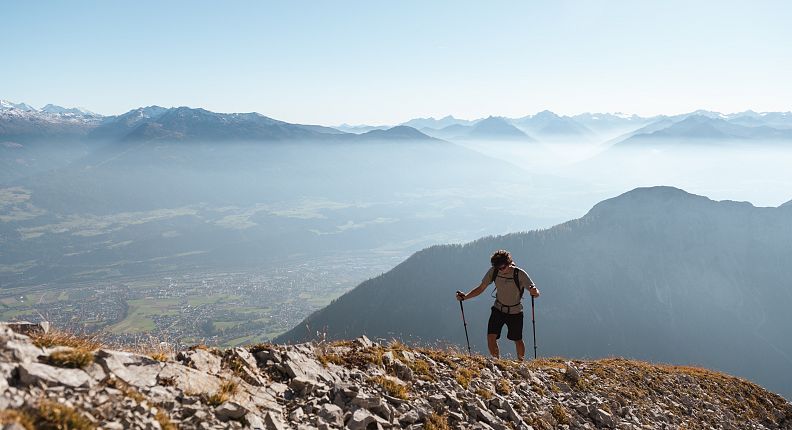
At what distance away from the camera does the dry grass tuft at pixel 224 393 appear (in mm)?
7117

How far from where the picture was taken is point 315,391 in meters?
8.64

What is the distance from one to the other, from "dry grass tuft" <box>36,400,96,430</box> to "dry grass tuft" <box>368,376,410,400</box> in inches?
219

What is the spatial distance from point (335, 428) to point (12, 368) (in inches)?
189

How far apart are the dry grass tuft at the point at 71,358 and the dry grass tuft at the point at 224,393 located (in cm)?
192

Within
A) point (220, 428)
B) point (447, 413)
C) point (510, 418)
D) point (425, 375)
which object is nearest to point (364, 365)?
point (425, 375)

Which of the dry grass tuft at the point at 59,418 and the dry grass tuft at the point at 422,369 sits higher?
the dry grass tuft at the point at 59,418

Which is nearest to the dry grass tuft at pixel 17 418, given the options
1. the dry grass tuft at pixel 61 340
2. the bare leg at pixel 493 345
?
the dry grass tuft at pixel 61 340

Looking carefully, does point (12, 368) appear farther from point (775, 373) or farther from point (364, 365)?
point (775, 373)

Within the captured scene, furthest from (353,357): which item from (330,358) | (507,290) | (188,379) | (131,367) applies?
(507,290)

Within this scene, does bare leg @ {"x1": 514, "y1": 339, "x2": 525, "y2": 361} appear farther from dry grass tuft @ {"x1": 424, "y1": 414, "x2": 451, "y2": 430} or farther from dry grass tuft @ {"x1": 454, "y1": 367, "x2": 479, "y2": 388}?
dry grass tuft @ {"x1": 424, "y1": 414, "x2": 451, "y2": 430}

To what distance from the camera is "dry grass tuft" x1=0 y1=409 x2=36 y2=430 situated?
15.8 feet

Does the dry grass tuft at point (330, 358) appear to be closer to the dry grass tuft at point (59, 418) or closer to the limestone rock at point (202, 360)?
the limestone rock at point (202, 360)

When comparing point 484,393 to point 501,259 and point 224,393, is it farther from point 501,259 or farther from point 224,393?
point 224,393

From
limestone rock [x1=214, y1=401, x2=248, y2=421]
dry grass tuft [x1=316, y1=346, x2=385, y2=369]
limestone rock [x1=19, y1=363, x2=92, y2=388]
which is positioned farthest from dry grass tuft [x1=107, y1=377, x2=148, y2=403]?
dry grass tuft [x1=316, y1=346, x2=385, y2=369]
